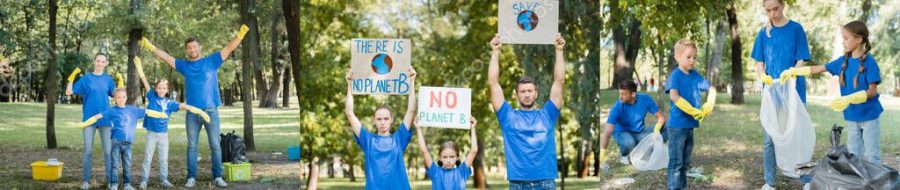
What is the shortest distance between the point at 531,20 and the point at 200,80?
2.13 meters

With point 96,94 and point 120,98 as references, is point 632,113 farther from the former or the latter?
point 96,94

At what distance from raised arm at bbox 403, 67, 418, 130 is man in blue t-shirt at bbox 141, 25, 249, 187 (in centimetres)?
137

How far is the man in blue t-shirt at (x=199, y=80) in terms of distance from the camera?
5.73 metres

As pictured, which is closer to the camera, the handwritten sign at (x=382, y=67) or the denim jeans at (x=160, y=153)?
the handwritten sign at (x=382, y=67)

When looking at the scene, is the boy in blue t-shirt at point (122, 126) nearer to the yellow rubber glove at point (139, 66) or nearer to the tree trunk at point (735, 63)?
the yellow rubber glove at point (139, 66)

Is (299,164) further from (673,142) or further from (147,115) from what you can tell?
Answer: (673,142)

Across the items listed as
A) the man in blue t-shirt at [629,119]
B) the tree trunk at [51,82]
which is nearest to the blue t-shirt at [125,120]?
the tree trunk at [51,82]

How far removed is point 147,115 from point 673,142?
127 inches

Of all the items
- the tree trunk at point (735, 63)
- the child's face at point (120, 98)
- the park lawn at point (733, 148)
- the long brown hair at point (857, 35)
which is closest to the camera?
the long brown hair at point (857, 35)

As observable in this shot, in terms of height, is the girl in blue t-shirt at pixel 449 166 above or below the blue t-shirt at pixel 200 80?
below

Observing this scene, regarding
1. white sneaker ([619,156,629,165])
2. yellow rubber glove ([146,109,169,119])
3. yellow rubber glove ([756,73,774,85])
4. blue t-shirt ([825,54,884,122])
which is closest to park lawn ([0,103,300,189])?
yellow rubber glove ([146,109,169,119])

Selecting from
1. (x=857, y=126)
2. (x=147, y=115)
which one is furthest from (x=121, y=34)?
(x=857, y=126)

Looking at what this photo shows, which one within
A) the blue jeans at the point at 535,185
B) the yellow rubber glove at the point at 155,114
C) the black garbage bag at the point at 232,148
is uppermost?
the yellow rubber glove at the point at 155,114

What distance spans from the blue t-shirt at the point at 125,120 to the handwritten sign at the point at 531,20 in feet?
7.74
